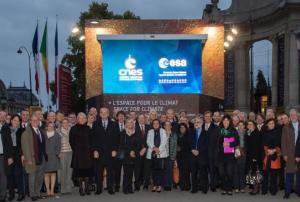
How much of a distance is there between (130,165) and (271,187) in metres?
3.42

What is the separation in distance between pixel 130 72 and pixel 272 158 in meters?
9.44

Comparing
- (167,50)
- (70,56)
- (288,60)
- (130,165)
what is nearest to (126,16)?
(70,56)

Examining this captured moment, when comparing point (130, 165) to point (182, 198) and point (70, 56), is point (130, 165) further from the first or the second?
point (70, 56)

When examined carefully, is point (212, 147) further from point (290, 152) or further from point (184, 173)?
point (290, 152)

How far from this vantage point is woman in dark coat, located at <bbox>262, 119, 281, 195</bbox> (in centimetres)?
1230

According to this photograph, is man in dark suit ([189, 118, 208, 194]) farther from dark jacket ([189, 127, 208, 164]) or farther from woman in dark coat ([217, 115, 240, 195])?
woman in dark coat ([217, 115, 240, 195])

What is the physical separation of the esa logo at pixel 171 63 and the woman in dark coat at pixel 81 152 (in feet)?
28.3

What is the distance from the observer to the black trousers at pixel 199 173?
41.5 feet

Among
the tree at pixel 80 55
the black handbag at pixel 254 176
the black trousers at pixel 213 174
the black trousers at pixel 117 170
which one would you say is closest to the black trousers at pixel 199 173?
the black trousers at pixel 213 174

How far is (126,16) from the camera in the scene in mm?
48375

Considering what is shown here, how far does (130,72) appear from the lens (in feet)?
67.7

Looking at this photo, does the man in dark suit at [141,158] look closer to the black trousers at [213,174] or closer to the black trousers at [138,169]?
the black trousers at [138,169]

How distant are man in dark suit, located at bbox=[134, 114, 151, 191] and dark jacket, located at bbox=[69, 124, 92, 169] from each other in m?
1.30

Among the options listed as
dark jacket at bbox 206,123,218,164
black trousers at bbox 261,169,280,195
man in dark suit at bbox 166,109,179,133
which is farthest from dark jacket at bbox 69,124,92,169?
black trousers at bbox 261,169,280,195
